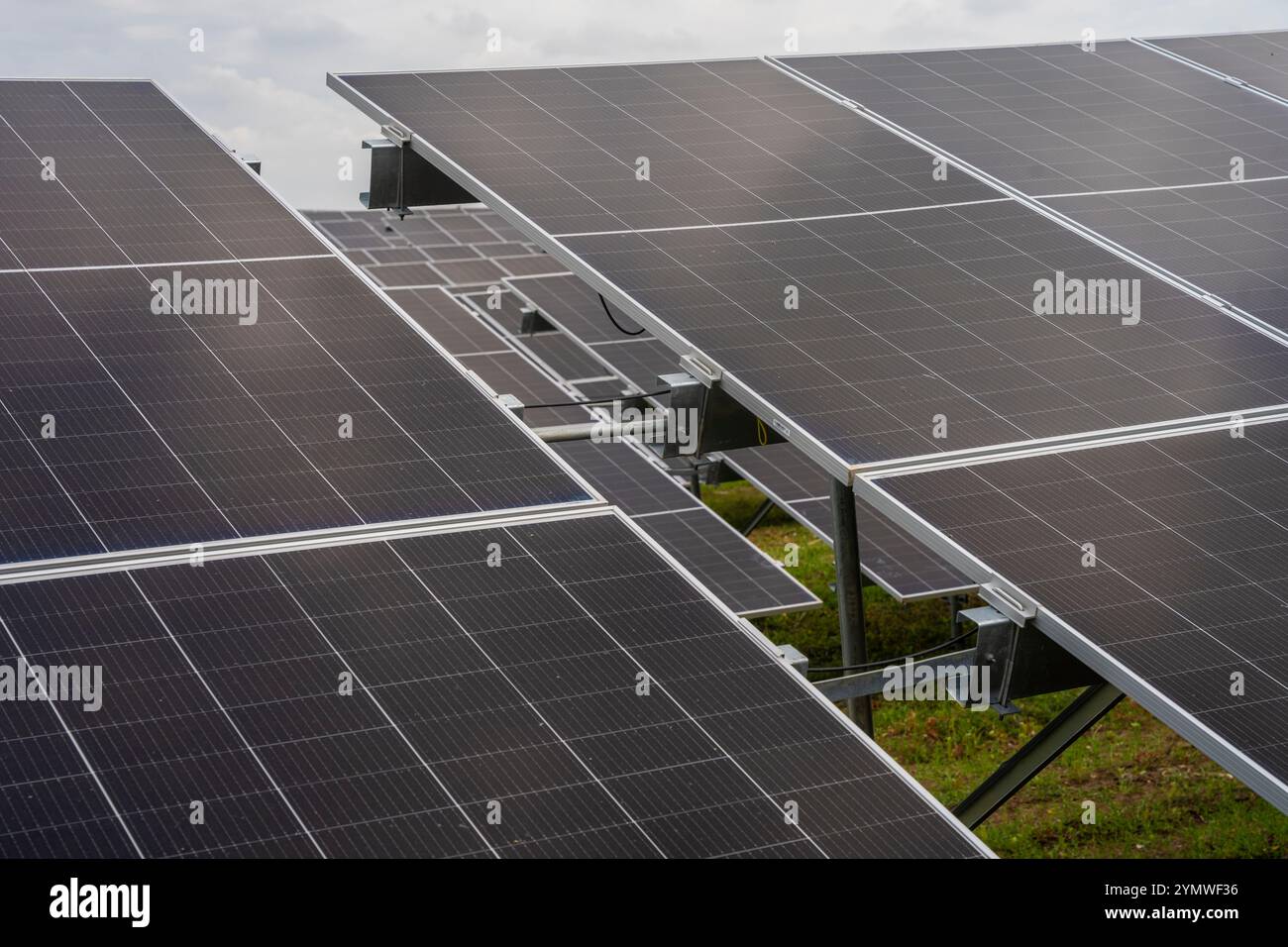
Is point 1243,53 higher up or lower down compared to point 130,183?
higher up

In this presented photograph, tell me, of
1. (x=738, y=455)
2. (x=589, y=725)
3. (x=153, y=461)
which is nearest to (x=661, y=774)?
(x=589, y=725)

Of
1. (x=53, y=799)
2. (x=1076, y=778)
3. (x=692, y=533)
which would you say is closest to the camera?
(x=53, y=799)

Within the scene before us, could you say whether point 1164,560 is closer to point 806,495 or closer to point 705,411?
point 705,411

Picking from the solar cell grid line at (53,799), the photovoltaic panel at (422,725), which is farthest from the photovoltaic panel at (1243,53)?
the solar cell grid line at (53,799)

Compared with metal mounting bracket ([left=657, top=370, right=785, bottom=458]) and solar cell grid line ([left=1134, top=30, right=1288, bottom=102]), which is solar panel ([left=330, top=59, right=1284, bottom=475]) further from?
solar cell grid line ([left=1134, top=30, right=1288, bottom=102])

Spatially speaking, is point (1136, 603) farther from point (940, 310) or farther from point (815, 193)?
point (815, 193)

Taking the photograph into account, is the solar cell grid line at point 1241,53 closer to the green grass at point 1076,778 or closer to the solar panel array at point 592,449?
the green grass at point 1076,778

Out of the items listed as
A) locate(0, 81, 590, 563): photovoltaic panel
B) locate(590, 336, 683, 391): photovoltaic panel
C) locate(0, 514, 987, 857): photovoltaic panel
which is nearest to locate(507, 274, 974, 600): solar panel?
locate(590, 336, 683, 391): photovoltaic panel

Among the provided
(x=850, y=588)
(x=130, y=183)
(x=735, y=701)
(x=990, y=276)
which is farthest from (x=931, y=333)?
(x=130, y=183)
